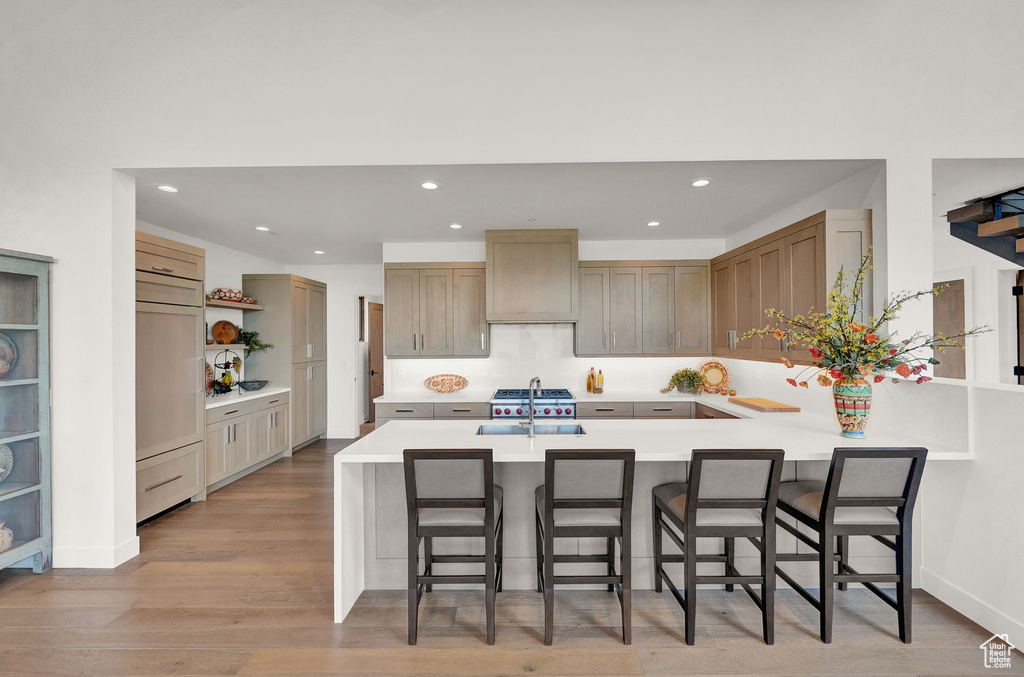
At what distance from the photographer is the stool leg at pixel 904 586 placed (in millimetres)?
2023

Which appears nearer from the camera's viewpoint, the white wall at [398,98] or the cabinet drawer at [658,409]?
the white wall at [398,98]

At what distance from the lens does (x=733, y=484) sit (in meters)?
Result: 2.03

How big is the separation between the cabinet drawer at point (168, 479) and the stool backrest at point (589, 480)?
317 centimetres

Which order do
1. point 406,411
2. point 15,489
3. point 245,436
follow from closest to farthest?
point 15,489 → point 406,411 → point 245,436

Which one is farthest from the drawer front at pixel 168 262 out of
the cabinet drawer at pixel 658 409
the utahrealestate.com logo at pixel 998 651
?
the utahrealestate.com logo at pixel 998 651

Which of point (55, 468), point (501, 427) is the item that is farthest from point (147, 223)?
point (501, 427)

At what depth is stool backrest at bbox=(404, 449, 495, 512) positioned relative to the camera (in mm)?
1994

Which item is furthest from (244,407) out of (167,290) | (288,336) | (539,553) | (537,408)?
(539,553)

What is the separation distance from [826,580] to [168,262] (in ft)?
15.6

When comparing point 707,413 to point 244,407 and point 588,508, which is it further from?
point 244,407

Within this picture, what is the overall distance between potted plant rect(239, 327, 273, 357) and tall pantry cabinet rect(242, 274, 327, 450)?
0.20 ft

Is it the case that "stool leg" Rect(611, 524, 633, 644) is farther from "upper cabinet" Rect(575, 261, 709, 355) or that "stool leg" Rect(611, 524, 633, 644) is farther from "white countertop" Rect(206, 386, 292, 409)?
"white countertop" Rect(206, 386, 292, 409)

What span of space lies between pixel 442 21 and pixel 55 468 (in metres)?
3.65

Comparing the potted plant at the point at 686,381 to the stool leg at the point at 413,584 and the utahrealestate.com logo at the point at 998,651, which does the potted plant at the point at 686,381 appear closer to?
the utahrealestate.com logo at the point at 998,651
